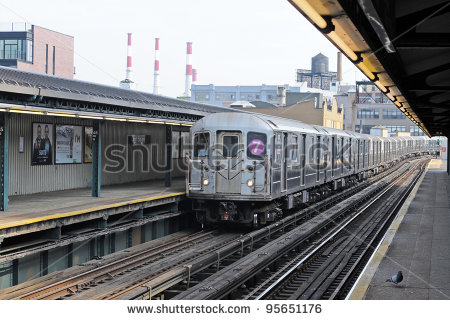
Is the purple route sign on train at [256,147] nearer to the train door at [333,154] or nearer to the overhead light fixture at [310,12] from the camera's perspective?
the train door at [333,154]

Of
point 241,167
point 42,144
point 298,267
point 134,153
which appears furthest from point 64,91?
point 134,153

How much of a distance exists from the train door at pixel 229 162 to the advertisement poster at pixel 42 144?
173 inches

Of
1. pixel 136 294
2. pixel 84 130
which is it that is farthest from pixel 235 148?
pixel 136 294

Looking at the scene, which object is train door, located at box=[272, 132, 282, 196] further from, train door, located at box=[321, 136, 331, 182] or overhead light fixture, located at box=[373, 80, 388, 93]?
train door, located at box=[321, 136, 331, 182]

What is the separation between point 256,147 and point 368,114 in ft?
257

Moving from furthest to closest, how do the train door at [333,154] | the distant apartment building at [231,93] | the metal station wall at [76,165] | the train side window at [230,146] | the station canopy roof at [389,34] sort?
the distant apartment building at [231,93] < the train door at [333,154] < the train side window at [230,146] < the metal station wall at [76,165] < the station canopy roof at [389,34]

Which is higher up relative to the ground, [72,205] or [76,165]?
[76,165]

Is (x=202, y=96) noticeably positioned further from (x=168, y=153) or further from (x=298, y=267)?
(x=298, y=267)

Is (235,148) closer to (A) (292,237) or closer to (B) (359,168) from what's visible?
(A) (292,237)

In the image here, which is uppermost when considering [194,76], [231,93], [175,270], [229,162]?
[194,76]

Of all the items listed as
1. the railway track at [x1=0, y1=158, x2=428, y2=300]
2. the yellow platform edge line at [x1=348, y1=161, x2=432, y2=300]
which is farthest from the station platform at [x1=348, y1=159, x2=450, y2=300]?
the railway track at [x1=0, y1=158, x2=428, y2=300]

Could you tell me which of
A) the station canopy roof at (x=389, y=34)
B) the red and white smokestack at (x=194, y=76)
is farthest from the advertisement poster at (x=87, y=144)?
the red and white smokestack at (x=194, y=76)

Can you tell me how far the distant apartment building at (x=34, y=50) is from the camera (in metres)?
65.4

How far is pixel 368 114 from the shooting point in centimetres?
8938
